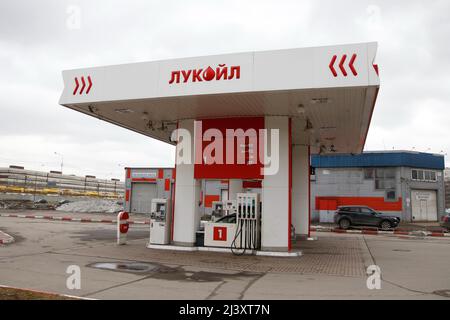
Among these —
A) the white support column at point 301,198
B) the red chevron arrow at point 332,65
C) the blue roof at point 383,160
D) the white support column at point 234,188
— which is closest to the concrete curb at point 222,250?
the white support column at point 234,188

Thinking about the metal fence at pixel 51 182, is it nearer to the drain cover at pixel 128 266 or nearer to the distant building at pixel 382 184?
the distant building at pixel 382 184

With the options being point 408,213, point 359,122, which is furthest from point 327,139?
point 408,213

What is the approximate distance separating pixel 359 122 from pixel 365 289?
7128 millimetres

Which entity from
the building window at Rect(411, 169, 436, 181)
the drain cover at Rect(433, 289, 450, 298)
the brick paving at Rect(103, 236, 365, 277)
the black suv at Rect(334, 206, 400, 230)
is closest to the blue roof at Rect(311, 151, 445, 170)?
the building window at Rect(411, 169, 436, 181)

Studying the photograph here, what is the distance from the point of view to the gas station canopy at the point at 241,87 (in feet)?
30.5

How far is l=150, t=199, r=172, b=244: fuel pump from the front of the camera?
44.3 feet

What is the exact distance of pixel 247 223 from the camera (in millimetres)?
12547

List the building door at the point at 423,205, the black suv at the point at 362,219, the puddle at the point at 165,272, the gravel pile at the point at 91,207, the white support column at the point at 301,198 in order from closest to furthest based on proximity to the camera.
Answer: the puddle at the point at 165,272 → the white support column at the point at 301,198 → the black suv at the point at 362,219 → the building door at the point at 423,205 → the gravel pile at the point at 91,207

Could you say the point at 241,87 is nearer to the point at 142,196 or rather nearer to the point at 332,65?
the point at 332,65

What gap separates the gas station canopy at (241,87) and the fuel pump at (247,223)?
2796mm

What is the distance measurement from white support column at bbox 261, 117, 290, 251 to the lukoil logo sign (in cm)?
338

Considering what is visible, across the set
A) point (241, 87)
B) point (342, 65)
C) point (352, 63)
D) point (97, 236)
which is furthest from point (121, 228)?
point (352, 63)
